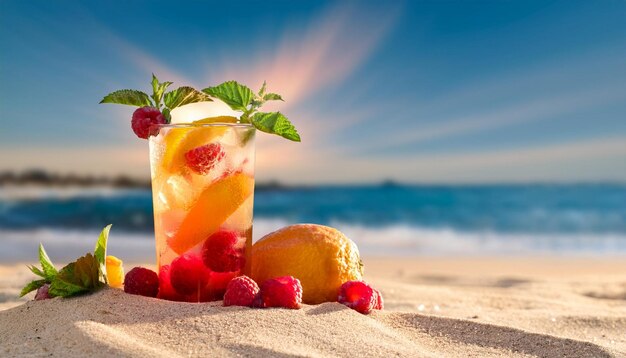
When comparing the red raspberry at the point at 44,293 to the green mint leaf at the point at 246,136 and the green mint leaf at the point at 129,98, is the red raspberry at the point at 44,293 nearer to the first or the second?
the green mint leaf at the point at 129,98

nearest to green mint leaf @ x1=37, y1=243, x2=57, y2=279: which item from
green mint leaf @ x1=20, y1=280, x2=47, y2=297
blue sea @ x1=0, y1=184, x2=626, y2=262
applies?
green mint leaf @ x1=20, y1=280, x2=47, y2=297

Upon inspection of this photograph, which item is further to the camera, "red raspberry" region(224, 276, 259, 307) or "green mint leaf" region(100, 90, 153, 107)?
"green mint leaf" region(100, 90, 153, 107)

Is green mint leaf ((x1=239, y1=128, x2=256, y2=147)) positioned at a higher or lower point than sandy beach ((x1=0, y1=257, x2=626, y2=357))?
higher

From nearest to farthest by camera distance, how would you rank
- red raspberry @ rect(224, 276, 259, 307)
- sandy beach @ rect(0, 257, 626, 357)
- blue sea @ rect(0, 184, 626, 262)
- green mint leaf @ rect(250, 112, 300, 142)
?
sandy beach @ rect(0, 257, 626, 357) → red raspberry @ rect(224, 276, 259, 307) → green mint leaf @ rect(250, 112, 300, 142) → blue sea @ rect(0, 184, 626, 262)

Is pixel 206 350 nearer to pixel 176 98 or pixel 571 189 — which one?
pixel 176 98

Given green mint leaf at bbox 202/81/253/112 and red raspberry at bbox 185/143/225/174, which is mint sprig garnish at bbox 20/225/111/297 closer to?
red raspberry at bbox 185/143/225/174

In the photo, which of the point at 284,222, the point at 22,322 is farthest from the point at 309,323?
the point at 284,222

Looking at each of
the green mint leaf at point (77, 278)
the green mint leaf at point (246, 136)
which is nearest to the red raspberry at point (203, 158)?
the green mint leaf at point (246, 136)
